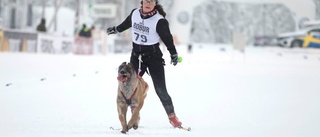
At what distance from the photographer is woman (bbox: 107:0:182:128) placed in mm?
6145

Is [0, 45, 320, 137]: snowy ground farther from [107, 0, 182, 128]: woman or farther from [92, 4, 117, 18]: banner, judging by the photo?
[92, 4, 117, 18]: banner

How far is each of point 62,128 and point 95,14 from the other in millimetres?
34578

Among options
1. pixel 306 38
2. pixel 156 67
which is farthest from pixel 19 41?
pixel 306 38

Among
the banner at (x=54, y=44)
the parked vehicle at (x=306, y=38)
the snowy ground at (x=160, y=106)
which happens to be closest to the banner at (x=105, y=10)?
the banner at (x=54, y=44)

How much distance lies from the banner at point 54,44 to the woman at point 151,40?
58.5ft

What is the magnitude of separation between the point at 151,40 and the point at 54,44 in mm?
20195

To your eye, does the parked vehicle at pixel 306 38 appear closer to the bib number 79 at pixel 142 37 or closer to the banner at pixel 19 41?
the banner at pixel 19 41

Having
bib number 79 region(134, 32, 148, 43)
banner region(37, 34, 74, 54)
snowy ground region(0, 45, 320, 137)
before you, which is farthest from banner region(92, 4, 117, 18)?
bib number 79 region(134, 32, 148, 43)

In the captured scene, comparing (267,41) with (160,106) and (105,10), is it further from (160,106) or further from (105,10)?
(160,106)

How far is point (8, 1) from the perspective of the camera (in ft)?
88.4

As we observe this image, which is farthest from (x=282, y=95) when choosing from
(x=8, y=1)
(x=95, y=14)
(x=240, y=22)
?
(x=240, y=22)

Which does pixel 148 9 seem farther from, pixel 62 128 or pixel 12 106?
pixel 12 106

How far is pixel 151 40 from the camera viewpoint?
6.24 metres

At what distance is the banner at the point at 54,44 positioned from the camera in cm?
2403
